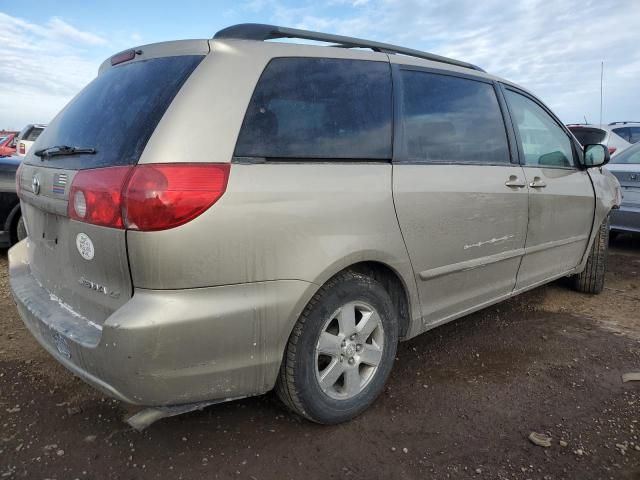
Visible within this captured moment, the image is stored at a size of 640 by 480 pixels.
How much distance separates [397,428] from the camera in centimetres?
239

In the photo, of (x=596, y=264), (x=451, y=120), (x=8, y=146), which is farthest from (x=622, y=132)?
(x=8, y=146)

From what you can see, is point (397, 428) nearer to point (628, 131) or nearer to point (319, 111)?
point (319, 111)

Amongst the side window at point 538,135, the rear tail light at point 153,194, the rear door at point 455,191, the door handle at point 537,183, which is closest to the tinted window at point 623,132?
the side window at point 538,135

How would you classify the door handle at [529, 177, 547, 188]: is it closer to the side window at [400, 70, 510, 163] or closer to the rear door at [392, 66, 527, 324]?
the rear door at [392, 66, 527, 324]

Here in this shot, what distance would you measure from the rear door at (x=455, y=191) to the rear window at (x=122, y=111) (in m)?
1.09

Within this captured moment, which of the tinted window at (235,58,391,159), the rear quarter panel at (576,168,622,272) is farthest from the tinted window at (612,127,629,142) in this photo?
the tinted window at (235,58,391,159)

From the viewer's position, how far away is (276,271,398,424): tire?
213cm

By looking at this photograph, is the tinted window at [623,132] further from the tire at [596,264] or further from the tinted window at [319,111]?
the tinted window at [319,111]

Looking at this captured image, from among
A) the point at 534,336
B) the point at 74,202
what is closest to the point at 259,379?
→ the point at 74,202

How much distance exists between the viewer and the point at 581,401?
2682 mm

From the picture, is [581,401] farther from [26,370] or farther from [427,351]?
[26,370]

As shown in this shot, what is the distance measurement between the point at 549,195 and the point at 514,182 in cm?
49

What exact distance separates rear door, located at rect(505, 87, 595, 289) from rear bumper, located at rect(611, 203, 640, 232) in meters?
2.21

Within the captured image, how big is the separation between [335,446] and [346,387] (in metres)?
0.26
